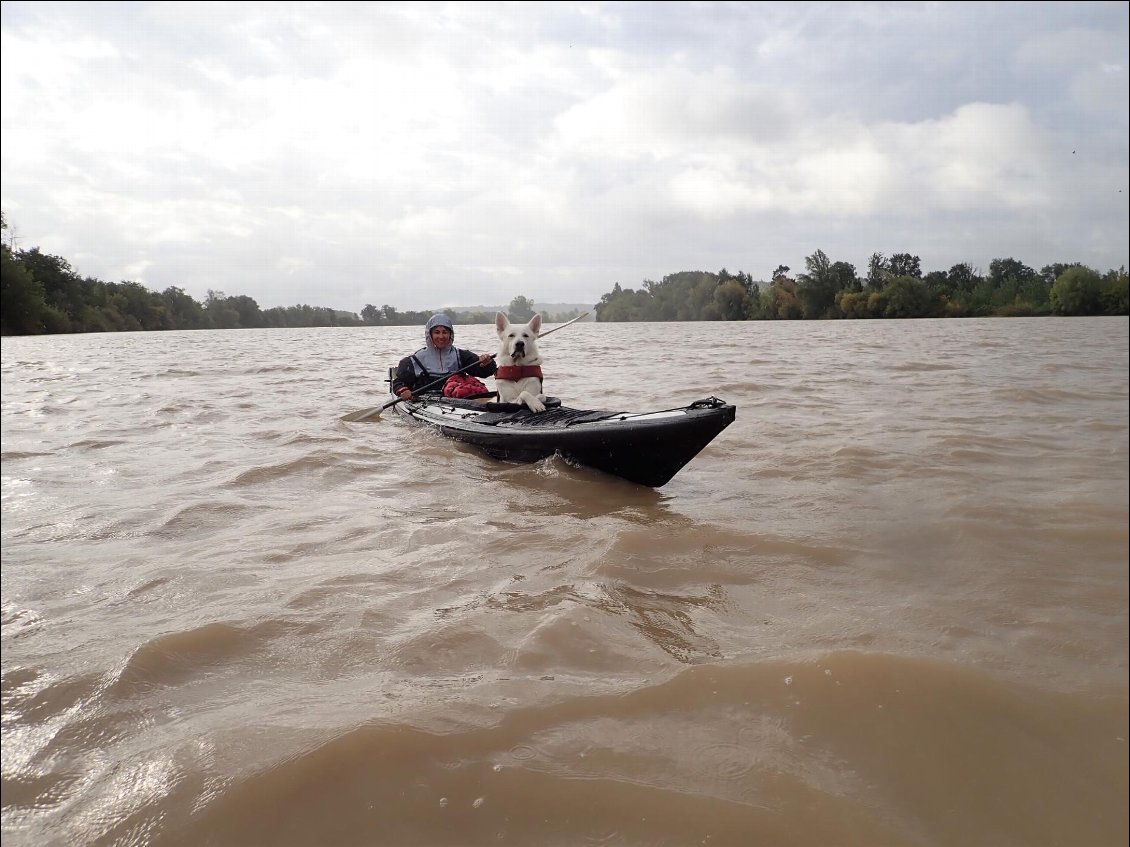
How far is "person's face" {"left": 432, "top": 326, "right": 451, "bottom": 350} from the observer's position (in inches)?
393

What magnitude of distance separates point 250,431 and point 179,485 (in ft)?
10.8

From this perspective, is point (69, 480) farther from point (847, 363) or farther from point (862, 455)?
point (847, 363)

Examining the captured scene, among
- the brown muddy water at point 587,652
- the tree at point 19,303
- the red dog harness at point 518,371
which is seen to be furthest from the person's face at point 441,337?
the tree at point 19,303

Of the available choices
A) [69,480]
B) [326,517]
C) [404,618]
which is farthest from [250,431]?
[404,618]

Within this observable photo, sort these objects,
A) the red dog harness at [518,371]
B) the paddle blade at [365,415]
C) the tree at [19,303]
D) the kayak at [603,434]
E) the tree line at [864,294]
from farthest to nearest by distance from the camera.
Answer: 1. the tree line at [864,294]
2. the tree at [19,303]
3. the paddle blade at [365,415]
4. the red dog harness at [518,371]
5. the kayak at [603,434]

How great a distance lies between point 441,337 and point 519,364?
3.15 m

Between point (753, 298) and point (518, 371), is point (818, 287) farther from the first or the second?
point (518, 371)

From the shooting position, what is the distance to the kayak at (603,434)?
5.30 meters

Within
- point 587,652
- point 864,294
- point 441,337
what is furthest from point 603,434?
point 864,294

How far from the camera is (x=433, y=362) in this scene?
1038 centimetres

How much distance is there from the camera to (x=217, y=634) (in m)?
2.94

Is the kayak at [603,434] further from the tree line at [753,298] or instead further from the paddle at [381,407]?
the tree line at [753,298]

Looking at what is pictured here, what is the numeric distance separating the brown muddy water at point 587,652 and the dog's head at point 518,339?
1.76 metres

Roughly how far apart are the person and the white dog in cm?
247
